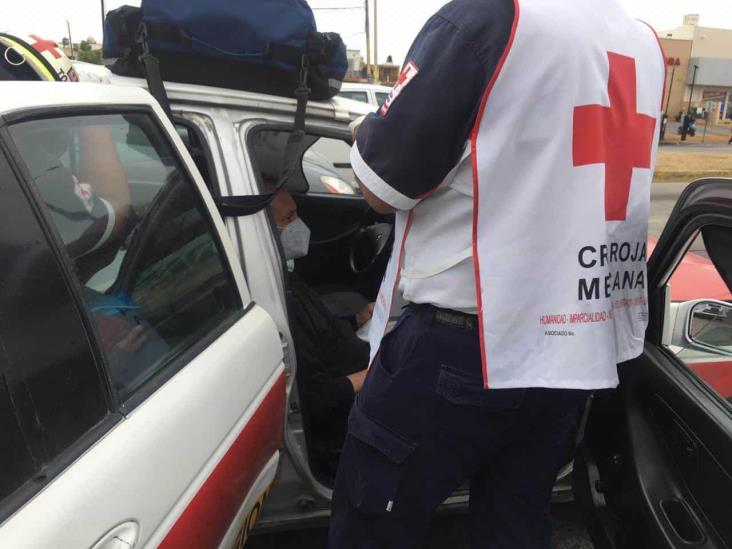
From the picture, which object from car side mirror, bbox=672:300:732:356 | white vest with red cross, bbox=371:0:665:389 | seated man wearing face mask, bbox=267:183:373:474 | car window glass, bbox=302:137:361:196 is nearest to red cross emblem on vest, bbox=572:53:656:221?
white vest with red cross, bbox=371:0:665:389

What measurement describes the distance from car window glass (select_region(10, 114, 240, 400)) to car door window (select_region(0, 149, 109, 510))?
70 millimetres

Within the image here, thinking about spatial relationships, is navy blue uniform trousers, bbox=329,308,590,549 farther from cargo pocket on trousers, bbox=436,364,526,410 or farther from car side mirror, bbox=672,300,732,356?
car side mirror, bbox=672,300,732,356

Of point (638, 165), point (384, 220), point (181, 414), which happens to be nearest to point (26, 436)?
point (181, 414)

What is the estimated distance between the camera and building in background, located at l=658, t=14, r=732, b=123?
40250mm

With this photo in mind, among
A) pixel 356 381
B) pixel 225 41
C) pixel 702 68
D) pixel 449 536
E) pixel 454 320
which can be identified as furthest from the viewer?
pixel 702 68

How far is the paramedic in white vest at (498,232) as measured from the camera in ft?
3.69

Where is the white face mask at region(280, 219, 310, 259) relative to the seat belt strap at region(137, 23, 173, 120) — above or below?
below

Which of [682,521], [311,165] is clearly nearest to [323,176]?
[311,165]

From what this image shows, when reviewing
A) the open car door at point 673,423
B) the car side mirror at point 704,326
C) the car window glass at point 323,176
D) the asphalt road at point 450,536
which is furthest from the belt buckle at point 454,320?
the car window glass at point 323,176

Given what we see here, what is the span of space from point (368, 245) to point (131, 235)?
1965mm

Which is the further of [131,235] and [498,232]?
[131,235]

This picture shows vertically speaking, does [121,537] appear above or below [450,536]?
above

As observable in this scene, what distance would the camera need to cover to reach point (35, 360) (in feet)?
2.85

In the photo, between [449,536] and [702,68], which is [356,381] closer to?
[449,536]
